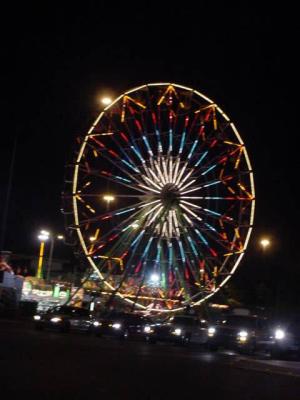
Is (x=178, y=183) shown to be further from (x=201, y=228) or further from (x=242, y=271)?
(x=242, y=271)

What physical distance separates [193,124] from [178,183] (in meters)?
3.60

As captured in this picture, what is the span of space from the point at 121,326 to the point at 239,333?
5661mm

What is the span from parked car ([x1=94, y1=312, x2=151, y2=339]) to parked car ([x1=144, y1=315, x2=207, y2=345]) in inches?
26.7

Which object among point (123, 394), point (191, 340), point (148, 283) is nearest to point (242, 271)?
point (148, 283)

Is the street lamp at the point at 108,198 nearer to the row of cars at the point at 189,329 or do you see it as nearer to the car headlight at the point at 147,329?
the row of cars at the point at 189,329

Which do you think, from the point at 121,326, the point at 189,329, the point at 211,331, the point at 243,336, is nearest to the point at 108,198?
the point at 121,326

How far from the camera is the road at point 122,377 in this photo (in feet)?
37.7

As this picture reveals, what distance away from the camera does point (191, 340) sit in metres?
32.3

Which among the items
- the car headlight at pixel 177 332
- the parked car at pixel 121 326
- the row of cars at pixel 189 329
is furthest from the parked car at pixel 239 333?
the parked car at pixel 121 326

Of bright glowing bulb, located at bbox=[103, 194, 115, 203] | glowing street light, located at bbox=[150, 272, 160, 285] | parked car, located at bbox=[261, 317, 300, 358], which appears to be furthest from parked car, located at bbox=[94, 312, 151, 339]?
bright glowing bulb, located at bbox=[103, 194, 115, 203]

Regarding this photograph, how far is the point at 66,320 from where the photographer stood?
3209cm

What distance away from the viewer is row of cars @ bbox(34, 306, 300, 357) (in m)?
29.9

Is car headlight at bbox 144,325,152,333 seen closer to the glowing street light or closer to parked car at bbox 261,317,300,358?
the glowing street light

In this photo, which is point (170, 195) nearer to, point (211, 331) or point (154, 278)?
point (154, 278)
